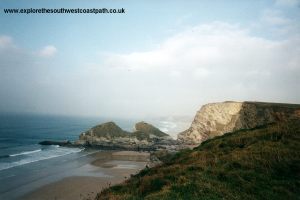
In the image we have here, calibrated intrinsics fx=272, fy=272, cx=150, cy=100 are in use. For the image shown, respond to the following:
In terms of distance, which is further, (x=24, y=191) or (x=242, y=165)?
(x=24, y=191)

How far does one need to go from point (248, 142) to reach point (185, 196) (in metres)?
11.8

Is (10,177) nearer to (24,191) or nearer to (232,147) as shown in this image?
(24,191)

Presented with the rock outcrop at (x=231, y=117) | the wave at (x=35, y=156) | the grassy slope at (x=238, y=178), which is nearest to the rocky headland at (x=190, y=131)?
the rock outcrop at (x=231, y=117)

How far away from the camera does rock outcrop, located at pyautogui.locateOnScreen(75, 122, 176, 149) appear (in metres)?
79.1

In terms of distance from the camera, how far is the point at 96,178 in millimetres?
42656

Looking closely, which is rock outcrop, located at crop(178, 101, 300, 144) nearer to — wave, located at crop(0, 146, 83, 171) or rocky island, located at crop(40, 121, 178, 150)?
rocky island, located at crop(40, 121, 178, 150)

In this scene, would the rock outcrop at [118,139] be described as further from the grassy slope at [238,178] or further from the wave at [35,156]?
the grassy slope at [238,178]

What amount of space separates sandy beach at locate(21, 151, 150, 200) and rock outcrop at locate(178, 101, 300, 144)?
19597 mm

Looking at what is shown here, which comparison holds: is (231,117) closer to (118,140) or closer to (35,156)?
(118,140)

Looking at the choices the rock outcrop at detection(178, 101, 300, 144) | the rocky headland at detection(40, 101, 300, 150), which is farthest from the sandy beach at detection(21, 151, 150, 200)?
the rock outcrop at detection(178, 101, 300, 144)

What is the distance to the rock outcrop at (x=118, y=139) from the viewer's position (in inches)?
3113

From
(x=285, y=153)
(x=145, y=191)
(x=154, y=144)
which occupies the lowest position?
(x=154, y=144)

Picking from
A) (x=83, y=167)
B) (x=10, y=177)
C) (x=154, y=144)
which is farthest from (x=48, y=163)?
(x=154, y=144)

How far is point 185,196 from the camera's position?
1115cm
